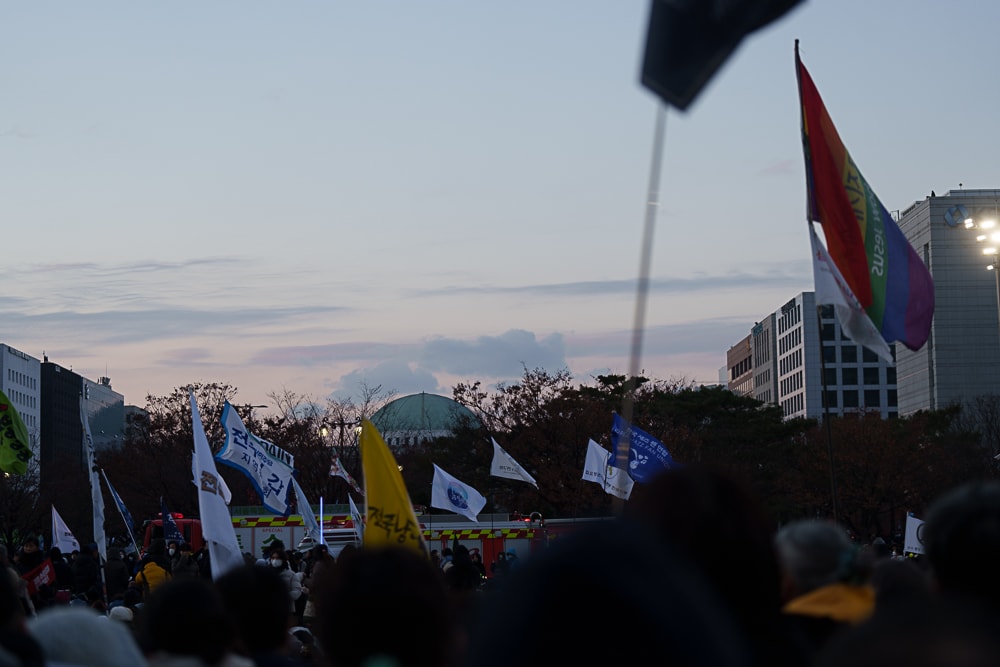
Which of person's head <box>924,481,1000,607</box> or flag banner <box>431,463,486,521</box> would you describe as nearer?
person's head <box>924,481,1000,607</box>

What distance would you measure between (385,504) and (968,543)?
20.7ft

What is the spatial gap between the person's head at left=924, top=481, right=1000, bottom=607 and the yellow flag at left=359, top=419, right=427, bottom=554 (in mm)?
5622

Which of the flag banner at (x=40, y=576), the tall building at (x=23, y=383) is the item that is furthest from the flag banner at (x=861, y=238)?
the tall building at (x=23, y=383)

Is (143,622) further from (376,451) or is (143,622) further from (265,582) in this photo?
(376,451)

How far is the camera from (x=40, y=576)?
49.2 feet

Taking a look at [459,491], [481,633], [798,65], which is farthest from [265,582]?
[459,491]

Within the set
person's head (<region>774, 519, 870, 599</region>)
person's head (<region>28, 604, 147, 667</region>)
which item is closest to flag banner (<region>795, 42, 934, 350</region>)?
person's head (<region>774, 519, 870, 599</region>)

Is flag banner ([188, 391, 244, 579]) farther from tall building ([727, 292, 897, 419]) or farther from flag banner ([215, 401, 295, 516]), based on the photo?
tall building ([727, 292, 897, 419])

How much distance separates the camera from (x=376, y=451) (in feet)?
30.5

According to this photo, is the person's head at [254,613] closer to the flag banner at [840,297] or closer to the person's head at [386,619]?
the person's head at [386,619]

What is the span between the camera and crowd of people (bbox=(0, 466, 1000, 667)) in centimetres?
133

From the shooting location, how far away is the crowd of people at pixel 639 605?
52.3 inches

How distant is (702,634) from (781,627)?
1.86 metres

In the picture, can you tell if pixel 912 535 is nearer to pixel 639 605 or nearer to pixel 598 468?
pixel 598 468
